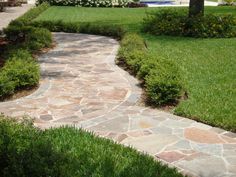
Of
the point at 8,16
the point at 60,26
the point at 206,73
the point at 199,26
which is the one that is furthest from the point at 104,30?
the point at 8,16

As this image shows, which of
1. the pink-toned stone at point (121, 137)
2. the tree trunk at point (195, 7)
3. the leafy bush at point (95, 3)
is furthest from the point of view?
the leafy bush at point (95, 3)

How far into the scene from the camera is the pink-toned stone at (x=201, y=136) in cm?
631

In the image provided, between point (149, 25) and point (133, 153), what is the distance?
12732 millimetres

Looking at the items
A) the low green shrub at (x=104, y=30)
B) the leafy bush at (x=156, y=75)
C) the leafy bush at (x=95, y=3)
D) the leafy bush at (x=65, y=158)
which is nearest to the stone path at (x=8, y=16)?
the leafy bush at (x=95, y=3)

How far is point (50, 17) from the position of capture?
81.4 feet

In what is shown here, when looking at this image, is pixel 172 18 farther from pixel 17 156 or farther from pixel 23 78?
pixel 17 156

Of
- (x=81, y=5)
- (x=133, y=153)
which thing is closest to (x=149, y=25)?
(x=133, y=153)

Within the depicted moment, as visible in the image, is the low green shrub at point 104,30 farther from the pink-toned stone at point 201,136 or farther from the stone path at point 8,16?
the pink-toned stone at point 201,136

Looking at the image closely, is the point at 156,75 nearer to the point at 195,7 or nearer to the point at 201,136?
the point at 201,136

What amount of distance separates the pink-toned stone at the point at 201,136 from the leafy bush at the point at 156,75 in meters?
1.36

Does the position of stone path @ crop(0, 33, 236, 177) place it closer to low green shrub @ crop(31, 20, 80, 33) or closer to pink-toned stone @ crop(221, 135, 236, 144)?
pink-toned stone @ crop(221, 135, 236, 144)

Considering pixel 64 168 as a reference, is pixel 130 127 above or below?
below

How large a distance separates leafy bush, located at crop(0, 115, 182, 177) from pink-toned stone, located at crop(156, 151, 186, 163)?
0.41m

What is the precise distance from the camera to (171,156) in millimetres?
5754
